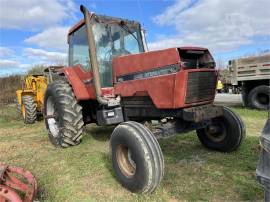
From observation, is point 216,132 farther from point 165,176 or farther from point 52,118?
point 52,118

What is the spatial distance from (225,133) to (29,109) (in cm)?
693

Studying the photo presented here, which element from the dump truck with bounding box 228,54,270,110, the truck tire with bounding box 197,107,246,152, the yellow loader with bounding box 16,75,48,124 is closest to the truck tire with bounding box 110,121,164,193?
the truck tire with bounding box 197,107,246,152

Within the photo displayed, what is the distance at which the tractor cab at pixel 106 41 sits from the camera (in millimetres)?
5703

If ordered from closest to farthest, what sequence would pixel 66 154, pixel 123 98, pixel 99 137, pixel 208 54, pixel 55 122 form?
1. pixel 208 54
2. pixel 123 98
3. pixel 66 154
4. pixel 55 122
5. pixel 99 137

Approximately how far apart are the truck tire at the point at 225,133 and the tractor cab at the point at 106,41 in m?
1.93

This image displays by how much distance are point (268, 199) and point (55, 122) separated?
524 centimetres

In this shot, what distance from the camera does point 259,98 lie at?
37.6 feet

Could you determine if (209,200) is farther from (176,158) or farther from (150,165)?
(176,158)

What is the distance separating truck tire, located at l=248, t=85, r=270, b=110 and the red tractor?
6.20 m

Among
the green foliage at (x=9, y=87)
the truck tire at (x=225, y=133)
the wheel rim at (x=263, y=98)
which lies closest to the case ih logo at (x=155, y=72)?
the truck tire at (x=225, y=133)

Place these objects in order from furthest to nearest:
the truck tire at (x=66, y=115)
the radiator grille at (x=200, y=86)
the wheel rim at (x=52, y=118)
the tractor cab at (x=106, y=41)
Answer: the wheel rim at (x=52, y=118)
the truck tire at (x=66, y=115)
the tractor cab at (x=106, y=41)
the radiator grille at (x=200, y=86)

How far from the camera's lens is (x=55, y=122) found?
→ 22.1 ft

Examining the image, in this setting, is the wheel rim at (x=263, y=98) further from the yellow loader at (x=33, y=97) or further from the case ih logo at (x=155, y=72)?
the case ih logo at (x=155, y=72)

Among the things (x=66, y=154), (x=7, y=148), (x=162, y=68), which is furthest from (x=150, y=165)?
(x=7, y=148)
